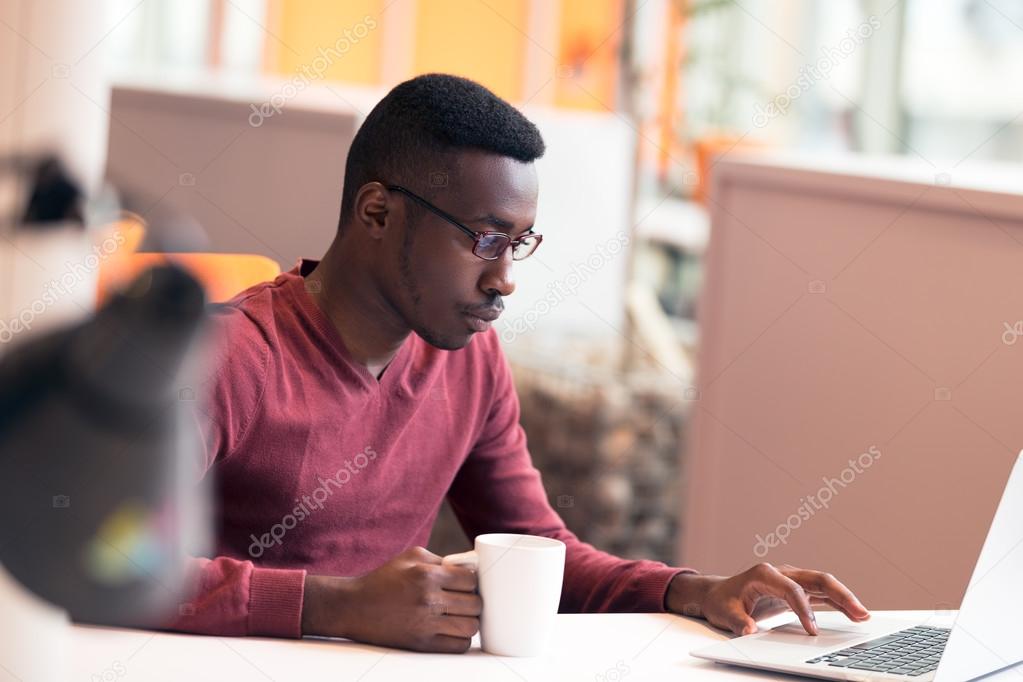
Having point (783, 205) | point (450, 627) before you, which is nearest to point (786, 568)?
point (450, 627)

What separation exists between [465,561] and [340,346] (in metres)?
0.34

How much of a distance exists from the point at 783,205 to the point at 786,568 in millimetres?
776

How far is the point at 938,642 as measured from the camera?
1.11 meters

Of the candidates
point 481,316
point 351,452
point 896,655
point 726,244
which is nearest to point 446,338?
point 481,316

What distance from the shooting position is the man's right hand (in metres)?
0.96

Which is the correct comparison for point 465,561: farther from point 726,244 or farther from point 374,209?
point 726,244

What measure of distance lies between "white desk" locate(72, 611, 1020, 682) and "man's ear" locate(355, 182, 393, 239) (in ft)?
1.57

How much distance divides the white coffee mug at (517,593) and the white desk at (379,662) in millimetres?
16

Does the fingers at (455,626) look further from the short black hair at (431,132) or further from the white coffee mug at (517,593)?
the short black hair at (431,132)

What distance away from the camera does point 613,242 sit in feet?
9.21

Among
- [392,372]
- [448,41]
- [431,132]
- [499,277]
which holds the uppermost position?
[448,41]

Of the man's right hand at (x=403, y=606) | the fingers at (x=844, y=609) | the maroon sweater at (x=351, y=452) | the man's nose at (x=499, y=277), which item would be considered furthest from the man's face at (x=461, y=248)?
the fingers at (x=844, y=609)

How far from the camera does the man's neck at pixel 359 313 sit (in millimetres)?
1308

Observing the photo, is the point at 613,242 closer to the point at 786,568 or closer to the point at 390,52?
the point at 786,568
